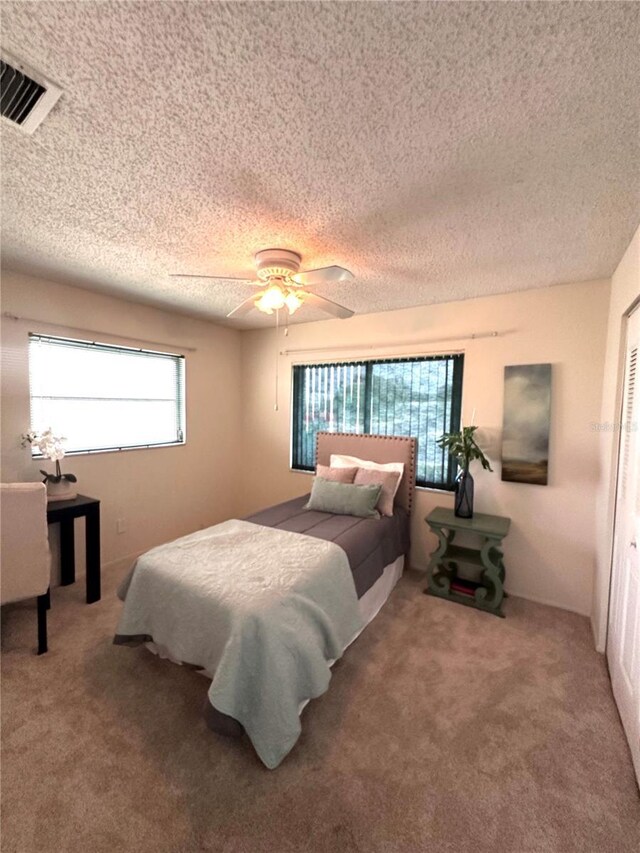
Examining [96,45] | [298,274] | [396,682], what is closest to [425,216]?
[298,274]

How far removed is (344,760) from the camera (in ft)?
4.74

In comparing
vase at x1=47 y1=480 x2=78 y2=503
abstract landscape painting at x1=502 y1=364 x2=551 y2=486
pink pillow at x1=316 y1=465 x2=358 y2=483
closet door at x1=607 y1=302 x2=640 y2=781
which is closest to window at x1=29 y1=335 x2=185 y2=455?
vase at x1=47 y1=480 x2=78 y2=503

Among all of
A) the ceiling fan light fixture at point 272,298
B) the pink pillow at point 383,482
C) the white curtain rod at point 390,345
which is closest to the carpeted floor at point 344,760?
the pink pillow at point 383,482

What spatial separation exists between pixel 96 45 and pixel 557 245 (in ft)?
7.28

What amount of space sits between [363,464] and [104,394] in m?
2.44

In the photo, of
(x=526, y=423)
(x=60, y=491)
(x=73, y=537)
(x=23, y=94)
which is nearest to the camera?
(x=23, y=94)

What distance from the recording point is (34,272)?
2.48 meters

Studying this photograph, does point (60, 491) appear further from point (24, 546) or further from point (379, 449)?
point (379, 449)

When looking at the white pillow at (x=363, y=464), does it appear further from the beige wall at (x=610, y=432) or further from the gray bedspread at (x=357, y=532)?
the beige wall at (x=610, y=432)

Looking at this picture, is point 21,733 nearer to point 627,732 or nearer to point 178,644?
point 178,644

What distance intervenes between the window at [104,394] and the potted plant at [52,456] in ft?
0.50

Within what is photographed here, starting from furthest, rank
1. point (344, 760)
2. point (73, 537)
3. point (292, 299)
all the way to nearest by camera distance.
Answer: point (73, 537), point (292, 299), point (344, 760)

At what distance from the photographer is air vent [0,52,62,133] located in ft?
3.13

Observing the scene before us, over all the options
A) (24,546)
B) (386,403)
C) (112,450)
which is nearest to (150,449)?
(112,450)
